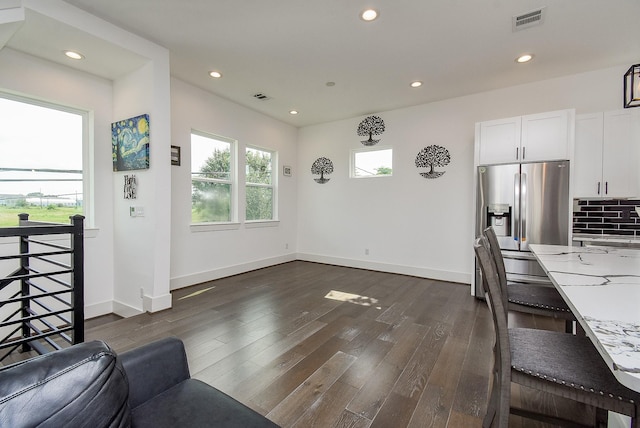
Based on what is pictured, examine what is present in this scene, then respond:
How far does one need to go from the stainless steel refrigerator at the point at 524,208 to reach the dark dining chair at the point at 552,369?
7.63 ft

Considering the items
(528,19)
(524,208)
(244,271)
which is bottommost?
(244,271)

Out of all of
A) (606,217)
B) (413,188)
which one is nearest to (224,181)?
(413,188)

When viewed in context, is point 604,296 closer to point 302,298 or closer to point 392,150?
point 302,298

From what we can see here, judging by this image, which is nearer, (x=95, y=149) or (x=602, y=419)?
(x=602, y=419)

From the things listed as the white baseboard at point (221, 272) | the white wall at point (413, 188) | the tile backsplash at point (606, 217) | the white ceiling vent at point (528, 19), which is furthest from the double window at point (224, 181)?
the tile backsplash at point (606, 217)

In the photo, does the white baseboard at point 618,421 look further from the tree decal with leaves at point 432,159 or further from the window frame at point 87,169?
the window frame at point 87,169

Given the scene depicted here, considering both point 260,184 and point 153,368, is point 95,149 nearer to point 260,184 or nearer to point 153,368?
point 260,184

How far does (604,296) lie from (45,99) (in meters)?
4.59

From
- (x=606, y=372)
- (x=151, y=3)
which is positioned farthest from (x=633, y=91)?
(x=151, y=3)

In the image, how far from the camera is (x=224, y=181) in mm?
4738

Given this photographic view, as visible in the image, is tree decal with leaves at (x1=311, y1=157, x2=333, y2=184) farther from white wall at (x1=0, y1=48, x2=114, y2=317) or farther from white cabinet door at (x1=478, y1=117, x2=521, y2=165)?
white wall at (x1=0, y1=48, x2=114, y2=317)

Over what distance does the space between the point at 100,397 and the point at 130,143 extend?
3.18 meters

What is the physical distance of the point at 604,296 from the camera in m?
1.10

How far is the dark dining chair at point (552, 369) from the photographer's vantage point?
3.29ft
